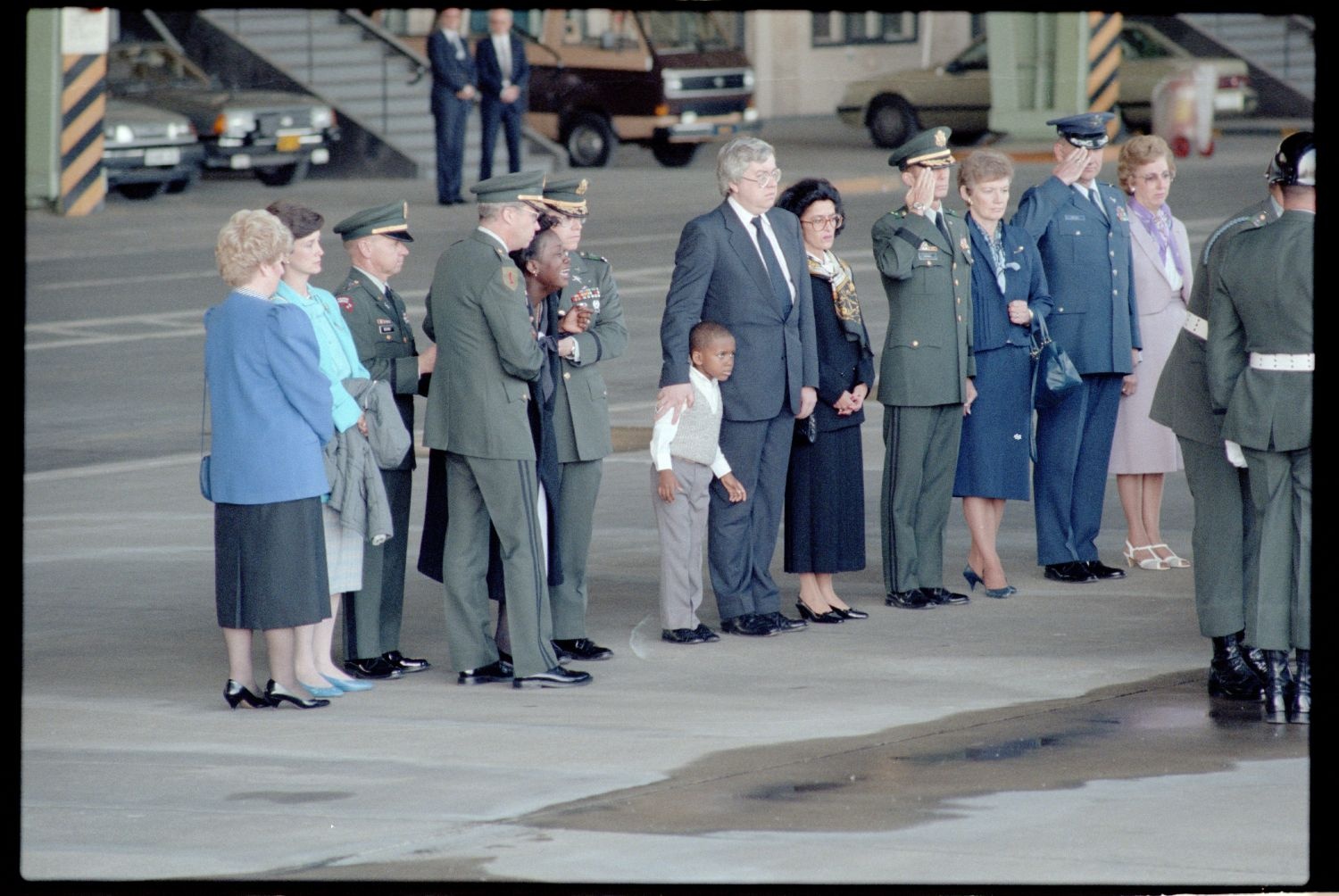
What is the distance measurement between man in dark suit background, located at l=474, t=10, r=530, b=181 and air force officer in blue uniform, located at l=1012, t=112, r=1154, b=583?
53.6 feet

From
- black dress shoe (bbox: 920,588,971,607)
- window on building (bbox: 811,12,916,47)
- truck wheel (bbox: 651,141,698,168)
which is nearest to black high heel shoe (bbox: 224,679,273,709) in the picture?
black dress shoe (bbox: 920,588,971,607)

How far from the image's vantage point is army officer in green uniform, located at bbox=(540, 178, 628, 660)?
27.1 feet

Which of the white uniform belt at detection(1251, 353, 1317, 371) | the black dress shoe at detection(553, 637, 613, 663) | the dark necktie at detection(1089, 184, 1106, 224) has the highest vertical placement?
the dark necktie at detection(1089, 184, 1106, 224)

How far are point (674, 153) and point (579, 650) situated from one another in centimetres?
2342

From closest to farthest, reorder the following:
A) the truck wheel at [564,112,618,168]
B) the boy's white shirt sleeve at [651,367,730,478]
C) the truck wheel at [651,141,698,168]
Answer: the boy's white shirt sleeve at [651,367,730,478] → the truck wheel at [564,112,618,168] → the truck wheel at [651,141,698,168]

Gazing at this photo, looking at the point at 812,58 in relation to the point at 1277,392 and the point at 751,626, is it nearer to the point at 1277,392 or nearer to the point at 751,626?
the point at 751,626

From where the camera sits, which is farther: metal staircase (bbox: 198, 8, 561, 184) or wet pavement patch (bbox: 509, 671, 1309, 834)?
metal staircase (bbox: 198, 8, 561, 184)

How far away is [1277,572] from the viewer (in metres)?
7.41

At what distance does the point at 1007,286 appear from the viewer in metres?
9.40

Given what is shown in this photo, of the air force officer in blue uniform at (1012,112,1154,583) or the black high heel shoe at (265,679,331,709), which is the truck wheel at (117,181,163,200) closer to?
the air force officer in blue uniform at (1012,112,1154,583)

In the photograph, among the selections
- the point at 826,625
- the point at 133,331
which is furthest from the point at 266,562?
the point at 133,331

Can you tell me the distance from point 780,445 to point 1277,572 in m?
2.14

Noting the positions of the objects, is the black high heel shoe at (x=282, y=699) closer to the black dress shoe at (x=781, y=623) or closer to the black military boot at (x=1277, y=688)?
the black dress shoe at (x=781, y=623)

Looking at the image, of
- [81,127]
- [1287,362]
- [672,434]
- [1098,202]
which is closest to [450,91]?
[81,127]
